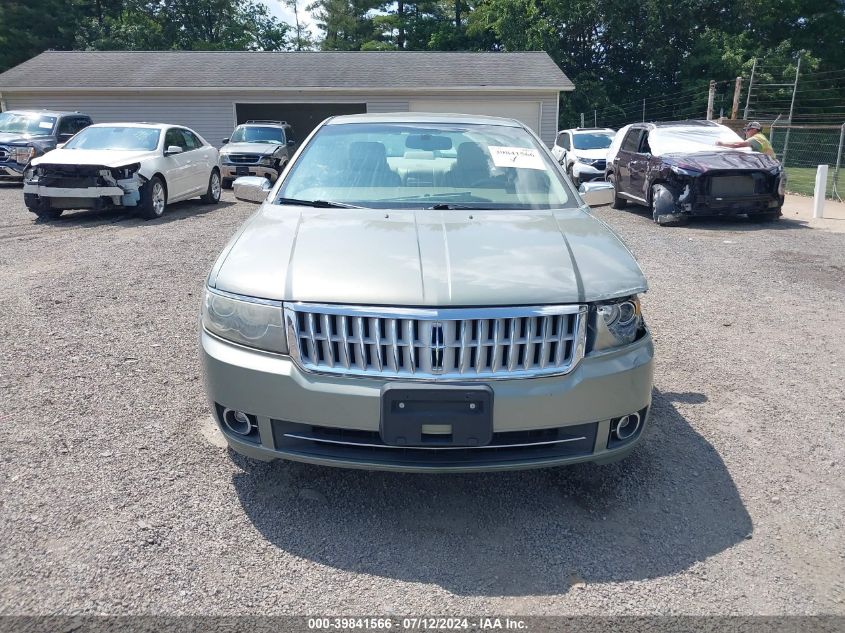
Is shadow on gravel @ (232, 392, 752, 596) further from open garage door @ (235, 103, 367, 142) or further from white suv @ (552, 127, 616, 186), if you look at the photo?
open garage door @ (235, 103, 367, 142)

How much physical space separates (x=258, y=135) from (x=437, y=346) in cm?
1767

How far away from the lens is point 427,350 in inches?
107

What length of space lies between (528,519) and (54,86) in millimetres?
26760

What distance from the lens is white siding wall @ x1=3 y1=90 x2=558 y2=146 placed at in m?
24.9

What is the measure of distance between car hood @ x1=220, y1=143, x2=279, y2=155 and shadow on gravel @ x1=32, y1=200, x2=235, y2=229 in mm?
4979

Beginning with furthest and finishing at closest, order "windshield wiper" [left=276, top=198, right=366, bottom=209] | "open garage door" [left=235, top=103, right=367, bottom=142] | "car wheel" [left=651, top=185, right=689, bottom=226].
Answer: "open garage door" [left=235, top=103, right=367, bottom=142] → "car wheel" [left=651, top=185, right=689, bottom=226] → "windshield wiper" [left=276, top=198, right=366, bottom=209]

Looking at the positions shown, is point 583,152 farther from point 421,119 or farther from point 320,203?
point 320,203

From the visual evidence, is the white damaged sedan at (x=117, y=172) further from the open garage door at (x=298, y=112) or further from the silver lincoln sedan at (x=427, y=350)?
the open garage door at (x=298, y=112)

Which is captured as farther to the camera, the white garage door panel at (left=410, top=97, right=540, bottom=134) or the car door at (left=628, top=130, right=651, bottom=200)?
the white garage door panel at (left=410, top=97, right=540, bottom=134)

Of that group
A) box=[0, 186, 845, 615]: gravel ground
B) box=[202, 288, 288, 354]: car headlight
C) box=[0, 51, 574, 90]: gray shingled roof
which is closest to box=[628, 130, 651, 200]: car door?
box=[0, 186, 845, 615]: gravel ground

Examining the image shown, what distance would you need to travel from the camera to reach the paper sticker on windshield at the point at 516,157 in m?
4.32

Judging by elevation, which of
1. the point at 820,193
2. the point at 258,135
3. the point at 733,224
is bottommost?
the point at 733,224

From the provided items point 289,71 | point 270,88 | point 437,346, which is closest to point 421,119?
point 437,346

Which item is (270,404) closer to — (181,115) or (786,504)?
(786,504)
